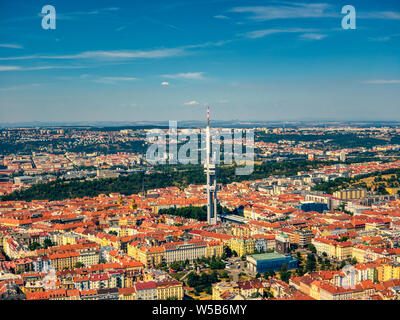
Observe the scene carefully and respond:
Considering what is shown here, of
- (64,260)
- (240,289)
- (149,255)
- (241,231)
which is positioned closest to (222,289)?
(240,289)

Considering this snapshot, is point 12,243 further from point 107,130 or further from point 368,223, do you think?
point 107,130

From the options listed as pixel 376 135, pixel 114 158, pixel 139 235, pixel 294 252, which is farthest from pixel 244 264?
pixel 376 135

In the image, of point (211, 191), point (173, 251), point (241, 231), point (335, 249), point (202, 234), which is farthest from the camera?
point (211, 191)

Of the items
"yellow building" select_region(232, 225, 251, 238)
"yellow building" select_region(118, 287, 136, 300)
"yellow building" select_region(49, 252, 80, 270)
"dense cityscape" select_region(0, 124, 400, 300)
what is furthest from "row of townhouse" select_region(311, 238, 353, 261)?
"yellow building" select_region(49, 252, 80, 270)

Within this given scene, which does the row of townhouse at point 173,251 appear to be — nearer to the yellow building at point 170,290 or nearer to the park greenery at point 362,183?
the yellow building at point 170,290

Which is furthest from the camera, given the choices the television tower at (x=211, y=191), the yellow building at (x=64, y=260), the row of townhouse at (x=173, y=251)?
the television tower at (x=211, y=191)

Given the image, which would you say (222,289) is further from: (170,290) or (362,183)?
(362,183)

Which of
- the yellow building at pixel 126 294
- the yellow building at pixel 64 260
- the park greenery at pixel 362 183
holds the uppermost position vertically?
the park greenery at pixel 362 183

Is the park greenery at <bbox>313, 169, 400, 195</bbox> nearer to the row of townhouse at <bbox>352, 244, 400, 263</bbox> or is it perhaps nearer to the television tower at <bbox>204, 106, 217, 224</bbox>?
the television tower at <bbox>204, 106, 217, 224</bbox>

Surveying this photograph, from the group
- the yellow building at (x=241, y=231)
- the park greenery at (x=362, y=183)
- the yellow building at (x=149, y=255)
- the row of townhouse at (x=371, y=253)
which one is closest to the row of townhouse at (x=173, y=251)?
the yellow building at (x=149, y=255)
